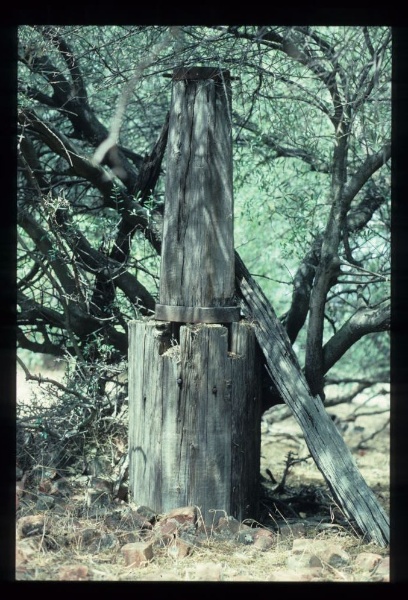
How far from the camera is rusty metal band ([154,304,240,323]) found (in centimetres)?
436

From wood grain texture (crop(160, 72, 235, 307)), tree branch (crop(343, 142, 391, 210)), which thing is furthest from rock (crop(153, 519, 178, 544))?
tree branch (crop(343, 142, 391, 210))

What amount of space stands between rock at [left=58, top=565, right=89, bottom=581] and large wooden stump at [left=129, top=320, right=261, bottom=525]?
0.81m

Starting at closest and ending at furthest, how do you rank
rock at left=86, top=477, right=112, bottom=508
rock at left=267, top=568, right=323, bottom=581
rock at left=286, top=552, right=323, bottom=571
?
rock at left=267, top=568, right=323, bottom=581 → rock at left=286, top=552, right=323, bottom=571 → rock at left=86, top=477, right=112, bottom=508

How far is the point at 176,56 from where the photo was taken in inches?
185

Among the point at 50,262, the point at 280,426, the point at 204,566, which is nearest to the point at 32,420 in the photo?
the point at 50,262

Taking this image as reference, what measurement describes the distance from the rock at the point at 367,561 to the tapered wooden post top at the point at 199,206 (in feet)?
4.48

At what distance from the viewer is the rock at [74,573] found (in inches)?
140

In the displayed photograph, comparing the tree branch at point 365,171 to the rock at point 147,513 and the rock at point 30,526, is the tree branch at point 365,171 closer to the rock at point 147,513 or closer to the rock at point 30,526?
the rock at point 147,513

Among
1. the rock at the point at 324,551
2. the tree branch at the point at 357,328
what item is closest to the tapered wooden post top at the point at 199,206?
the tree branch at the point at 357,328

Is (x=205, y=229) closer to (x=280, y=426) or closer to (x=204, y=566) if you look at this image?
(x=204, y=566)

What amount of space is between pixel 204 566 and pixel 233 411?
0.87 m

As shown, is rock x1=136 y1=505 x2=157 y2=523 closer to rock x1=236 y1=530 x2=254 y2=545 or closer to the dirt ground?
the dirt ground

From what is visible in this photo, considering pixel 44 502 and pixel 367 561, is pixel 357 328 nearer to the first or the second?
pixel 367 561
